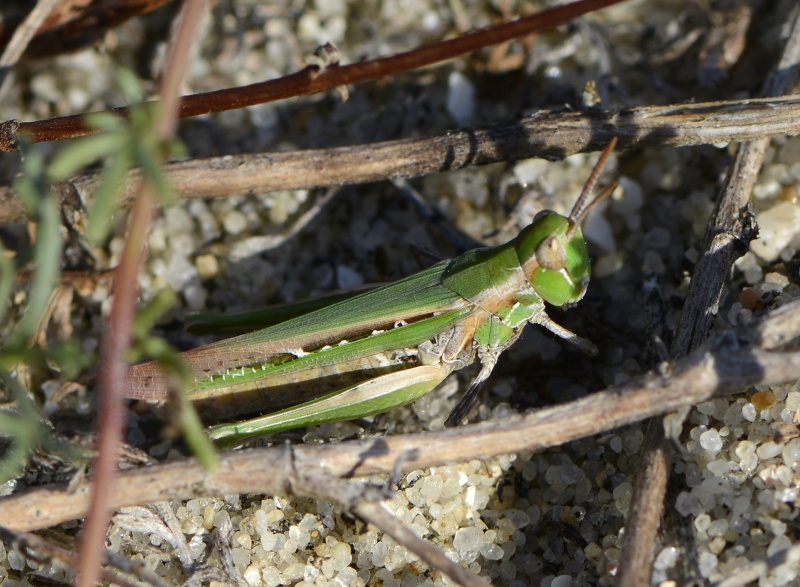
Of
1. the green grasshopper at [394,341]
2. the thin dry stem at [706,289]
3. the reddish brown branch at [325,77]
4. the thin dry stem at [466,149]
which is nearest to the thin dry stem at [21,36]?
the thin dry stem at [466,149]

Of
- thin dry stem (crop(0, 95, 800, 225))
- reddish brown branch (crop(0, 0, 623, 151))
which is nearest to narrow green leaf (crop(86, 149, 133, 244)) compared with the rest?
reddish brown branch (crop(0, 0, 623, 151))

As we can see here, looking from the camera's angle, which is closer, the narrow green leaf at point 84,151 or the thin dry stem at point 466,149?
the narrow green leaf at point 84,151

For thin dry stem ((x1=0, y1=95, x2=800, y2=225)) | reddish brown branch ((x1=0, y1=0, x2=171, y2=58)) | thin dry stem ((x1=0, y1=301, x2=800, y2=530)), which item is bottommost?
thin dry stem ((x1=0, y1=301, x2=800, y2=530))

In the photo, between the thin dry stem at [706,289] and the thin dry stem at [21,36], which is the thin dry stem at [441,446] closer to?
the thin dry stem at [706,289]

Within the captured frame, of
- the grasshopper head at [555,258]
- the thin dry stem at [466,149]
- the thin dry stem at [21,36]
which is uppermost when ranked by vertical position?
the thin dry stem at [21,36]

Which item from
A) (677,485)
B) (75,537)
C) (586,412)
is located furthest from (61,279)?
(677,485)

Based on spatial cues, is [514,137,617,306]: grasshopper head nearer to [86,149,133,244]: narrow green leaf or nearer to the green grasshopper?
the green grasshopper

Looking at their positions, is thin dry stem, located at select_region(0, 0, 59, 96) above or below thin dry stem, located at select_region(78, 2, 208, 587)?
above

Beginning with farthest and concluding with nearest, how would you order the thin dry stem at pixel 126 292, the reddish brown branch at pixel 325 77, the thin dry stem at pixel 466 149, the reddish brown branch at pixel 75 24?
the reddish brown branch at pixel 75 24 → the thin dry stem at pixel 466 149 → the reddish brown branch at pixel 325 77 → the thin dry stem at pixel 126 292

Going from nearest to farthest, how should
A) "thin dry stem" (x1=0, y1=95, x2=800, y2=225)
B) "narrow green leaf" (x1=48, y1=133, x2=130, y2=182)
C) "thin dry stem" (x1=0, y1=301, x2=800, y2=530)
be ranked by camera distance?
"narrow green leaf" (x1=48, y1=133, x2=130, y2=182) < "thin dry stem" (x1=0, y1=301, x2=800, y2=530) < "thin dry stem" (x1=0, y1=95, x2=800, y2=225)

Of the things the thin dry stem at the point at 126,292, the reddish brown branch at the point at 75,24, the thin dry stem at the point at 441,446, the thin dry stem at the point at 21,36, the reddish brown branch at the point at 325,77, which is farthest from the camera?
the reddish brown branch at the point at 75,24
